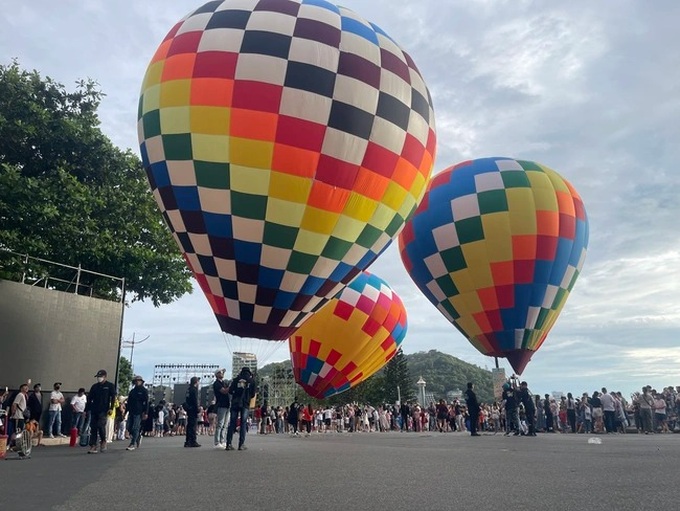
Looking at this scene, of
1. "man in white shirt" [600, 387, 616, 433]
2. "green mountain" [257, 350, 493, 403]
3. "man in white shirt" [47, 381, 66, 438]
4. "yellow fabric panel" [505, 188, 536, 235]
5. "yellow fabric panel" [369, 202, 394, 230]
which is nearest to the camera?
"yellow fabric panel" [369, 202, 394, 230]

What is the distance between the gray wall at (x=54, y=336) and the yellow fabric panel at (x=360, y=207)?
34.9 feet

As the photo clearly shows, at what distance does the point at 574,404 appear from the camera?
20531 millimetres

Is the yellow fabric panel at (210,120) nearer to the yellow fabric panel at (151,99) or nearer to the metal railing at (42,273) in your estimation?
the yellow fabric panel at (151,99)

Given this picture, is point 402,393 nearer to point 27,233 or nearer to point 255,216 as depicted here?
point 27,233

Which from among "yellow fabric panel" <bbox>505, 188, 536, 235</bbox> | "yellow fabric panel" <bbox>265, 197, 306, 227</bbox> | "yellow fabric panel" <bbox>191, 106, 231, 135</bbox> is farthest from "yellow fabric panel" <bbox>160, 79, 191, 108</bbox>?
"yellow fabric panel" <bbox>505, 188, 536, 235</bbox>

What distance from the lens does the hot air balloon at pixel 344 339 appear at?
20.0 metres

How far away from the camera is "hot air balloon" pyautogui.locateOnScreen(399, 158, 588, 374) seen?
→ 17.3 meters

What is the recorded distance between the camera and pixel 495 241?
57.2 ft

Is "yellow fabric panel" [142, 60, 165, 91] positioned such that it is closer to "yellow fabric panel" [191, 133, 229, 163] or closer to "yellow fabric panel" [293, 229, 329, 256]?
"yellow fabric panel" [191, 133, 229, 163]

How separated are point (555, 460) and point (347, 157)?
6.49 meters

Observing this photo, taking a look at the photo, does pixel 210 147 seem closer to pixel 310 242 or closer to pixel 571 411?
pixel 310 242

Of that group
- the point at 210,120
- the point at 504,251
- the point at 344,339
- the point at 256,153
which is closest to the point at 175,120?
the point at 210,120

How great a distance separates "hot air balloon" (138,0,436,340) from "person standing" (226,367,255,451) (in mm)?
908

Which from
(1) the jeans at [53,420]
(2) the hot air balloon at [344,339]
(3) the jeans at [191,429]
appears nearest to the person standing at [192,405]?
(3) the jeans at [191,429]
